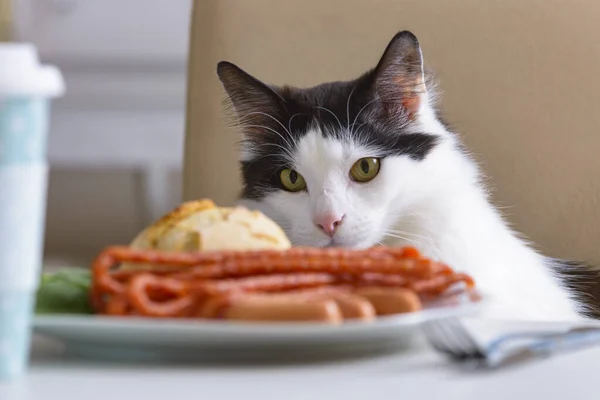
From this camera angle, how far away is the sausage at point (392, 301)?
0.64 meters

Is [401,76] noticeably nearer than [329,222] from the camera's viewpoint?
No

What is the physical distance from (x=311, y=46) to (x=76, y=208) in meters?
1.94

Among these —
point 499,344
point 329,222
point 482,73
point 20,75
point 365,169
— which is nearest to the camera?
point 20,75

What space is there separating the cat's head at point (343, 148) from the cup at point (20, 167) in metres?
0.61

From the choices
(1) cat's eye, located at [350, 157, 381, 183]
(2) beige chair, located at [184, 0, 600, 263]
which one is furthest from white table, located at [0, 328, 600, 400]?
→ (2) beige chair, located at [184, 0, 600, 263]

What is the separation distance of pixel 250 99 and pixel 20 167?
0.85 metres

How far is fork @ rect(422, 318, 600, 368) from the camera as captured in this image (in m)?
0.63

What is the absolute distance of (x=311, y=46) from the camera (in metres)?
1.73

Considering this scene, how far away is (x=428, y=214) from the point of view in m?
1.32

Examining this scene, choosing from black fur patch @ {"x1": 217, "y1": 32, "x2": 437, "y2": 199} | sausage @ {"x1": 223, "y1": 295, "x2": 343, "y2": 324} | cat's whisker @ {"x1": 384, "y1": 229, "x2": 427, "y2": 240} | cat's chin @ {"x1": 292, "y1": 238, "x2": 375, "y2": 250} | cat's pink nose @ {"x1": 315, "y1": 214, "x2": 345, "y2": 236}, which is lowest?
sausage @ {"x1": 223, "y1": 295, "x2": 343, "y2": 324}

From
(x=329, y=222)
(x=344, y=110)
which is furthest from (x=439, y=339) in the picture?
(x=344, y=110)

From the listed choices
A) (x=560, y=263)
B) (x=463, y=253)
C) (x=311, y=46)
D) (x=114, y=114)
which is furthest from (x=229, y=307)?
(x=114, y=114)

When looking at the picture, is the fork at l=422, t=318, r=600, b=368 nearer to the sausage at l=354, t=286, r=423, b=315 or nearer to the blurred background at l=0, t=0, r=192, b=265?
the sausage at l=354, t=286, r=423, b=315

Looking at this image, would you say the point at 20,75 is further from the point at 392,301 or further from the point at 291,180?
the point at 291,180
